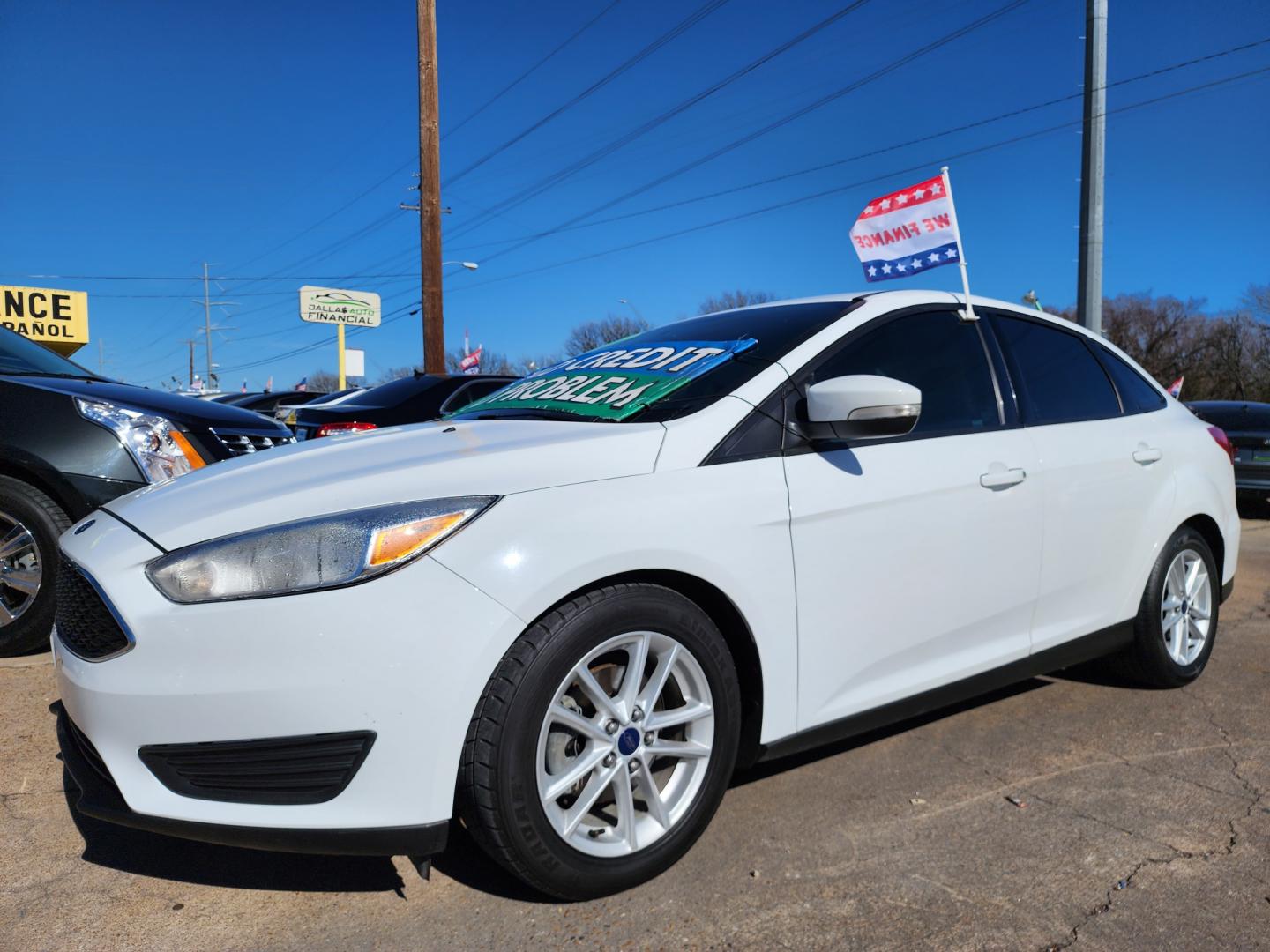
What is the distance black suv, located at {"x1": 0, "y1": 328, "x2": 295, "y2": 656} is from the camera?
3883 mm

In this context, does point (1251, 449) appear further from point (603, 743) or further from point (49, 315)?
point (49, 315)

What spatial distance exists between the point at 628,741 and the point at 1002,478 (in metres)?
1.52

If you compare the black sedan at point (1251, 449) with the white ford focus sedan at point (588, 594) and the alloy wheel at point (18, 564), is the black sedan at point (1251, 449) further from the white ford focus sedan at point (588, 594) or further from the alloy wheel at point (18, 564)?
the alloy wheel at point (18, 564)

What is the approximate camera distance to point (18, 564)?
12.8ft

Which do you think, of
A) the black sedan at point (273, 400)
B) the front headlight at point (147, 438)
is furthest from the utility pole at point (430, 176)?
the front headlight at point (147, 438)

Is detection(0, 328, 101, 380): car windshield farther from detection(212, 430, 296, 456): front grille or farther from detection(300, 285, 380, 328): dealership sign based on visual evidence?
detection(300, 285, 380, 328): dealership sign

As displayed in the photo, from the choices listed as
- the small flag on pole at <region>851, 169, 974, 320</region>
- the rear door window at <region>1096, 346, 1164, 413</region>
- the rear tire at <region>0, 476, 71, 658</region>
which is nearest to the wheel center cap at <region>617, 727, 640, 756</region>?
the small flag on pole at <region>851, 169, 974, 320</region>

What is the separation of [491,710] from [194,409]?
3.22m

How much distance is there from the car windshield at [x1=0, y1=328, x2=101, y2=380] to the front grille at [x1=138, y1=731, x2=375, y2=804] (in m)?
3.21

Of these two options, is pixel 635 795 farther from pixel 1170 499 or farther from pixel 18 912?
pixel 1170 499

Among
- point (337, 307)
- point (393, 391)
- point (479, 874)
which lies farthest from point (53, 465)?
point (337, 307)

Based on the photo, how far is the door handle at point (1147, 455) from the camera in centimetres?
347

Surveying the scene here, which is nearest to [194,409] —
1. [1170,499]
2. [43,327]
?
[1170,499]

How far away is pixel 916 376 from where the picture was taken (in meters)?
2.97
